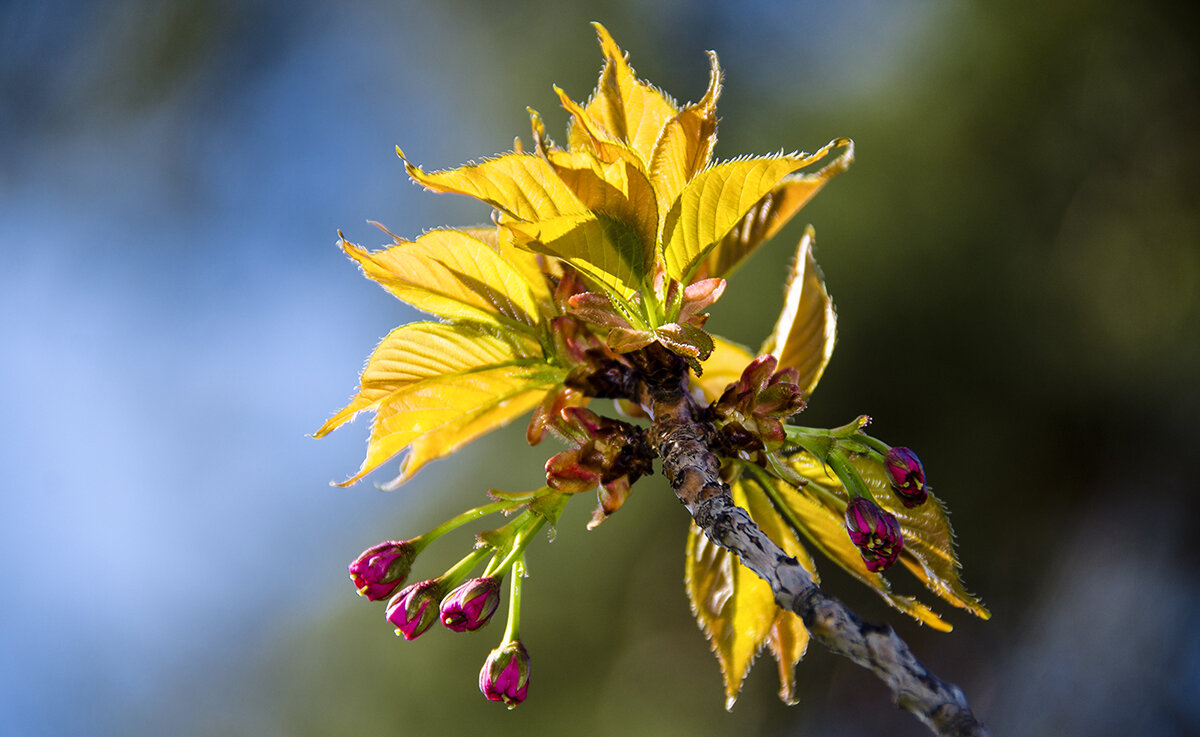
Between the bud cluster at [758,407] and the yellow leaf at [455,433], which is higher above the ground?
the yellow leaf at [455,433]

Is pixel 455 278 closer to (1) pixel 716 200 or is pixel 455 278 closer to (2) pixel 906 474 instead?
(1) pixel 716 200

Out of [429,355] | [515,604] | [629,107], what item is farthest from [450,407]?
[629,107]

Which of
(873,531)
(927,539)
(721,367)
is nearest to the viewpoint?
(873,531)

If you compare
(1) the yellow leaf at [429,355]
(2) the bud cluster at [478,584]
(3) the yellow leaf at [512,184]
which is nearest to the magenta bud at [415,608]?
(2) the bud cluster at [478,584]

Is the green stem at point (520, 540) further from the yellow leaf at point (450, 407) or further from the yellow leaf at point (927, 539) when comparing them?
the yellow leaf at point (927, 539)

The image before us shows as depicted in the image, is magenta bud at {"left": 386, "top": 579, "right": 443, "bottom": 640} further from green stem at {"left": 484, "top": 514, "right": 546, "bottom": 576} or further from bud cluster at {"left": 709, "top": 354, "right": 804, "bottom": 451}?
bud cluster at {"left": 709, "top": 354, "right": 804, "bottom": 451}

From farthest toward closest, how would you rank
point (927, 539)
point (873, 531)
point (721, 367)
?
1. point (721, 367)
2. point (927, 539)
3. point (873, 531)
